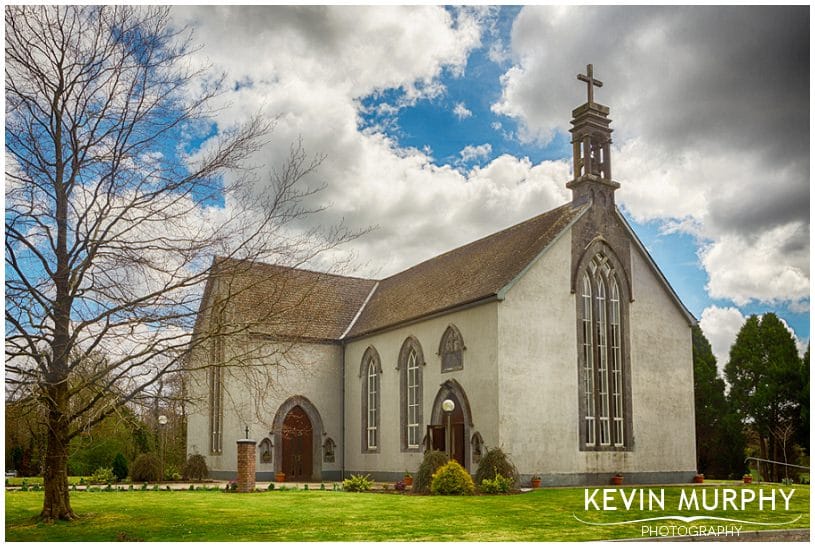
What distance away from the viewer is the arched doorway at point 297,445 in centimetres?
3306

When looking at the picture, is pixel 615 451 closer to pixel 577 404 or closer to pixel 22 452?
pixel 577 404

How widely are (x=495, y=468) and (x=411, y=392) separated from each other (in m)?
7.22

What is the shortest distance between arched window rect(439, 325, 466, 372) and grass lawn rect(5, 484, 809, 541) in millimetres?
6232

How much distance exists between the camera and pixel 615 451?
26.6 meters

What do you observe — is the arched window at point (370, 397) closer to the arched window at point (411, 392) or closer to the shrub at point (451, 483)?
the arched window at point (411, 392)

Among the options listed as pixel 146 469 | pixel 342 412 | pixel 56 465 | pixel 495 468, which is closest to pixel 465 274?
pixel 495 468

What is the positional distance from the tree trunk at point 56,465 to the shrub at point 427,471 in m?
9.57

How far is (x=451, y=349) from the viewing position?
27.4 meters

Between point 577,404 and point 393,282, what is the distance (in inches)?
505

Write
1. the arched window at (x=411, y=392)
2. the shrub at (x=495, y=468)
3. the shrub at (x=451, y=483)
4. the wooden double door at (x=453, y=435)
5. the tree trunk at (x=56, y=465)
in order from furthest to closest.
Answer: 1. the arched window at (x=411, y=392)
2. the wooden double door at (x=453, y=435)
3. the shrub at (x=495, y=468)
4. the shrub at (x=451, y=483)
5. the tree trunk at (x=56, y=465)

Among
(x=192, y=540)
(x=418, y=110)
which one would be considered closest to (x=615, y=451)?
(x=418, y=110)

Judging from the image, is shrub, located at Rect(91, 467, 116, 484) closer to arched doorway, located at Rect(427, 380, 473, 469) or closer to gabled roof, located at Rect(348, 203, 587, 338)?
gabled roof, located at Rect(348, 203, 587, 338)

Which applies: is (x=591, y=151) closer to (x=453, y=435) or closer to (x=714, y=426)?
(x=453, y=435)

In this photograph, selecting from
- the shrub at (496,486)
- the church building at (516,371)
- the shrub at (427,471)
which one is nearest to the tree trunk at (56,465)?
the church building at (516,371)
